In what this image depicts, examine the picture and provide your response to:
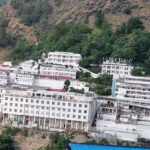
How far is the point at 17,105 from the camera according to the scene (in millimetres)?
37906

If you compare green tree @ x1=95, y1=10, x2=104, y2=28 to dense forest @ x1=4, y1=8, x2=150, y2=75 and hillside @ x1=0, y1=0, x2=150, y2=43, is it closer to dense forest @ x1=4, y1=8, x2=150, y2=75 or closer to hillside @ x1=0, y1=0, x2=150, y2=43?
dense forest @ x1=4, y1=8, x2=150, y2=75

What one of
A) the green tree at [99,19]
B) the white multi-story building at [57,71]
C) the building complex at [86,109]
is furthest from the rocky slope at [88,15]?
the building complex at [86,109]

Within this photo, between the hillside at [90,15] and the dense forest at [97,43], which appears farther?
the hillside at [90,15]

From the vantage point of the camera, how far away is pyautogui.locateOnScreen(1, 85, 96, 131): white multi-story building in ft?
122

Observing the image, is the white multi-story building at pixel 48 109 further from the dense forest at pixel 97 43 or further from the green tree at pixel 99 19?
the green tree at pixel 99 19

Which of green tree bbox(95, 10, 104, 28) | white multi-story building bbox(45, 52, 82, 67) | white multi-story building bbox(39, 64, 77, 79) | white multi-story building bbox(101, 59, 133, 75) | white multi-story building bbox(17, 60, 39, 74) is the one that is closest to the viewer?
white multi-story building bbox(17, 60, 39, 74)

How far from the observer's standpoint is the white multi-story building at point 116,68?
4544 cm

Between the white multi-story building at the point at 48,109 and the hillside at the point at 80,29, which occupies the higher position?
the hillside at the point at 80,29

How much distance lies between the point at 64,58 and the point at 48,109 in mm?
11564

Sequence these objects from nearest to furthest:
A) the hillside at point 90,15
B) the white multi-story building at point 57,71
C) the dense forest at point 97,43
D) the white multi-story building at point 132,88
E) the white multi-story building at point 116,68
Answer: the white multi-story building at point 132,88, the white multi-story building at point 57,71, the white multi-story building at point 116,68, the dense forest at point 97,43, the hillside at point 90,15

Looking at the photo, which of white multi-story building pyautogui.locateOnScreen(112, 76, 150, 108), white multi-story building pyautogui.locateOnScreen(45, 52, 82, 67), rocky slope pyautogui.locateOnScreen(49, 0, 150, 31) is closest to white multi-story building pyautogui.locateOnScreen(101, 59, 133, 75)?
white multi-story building pyautogui.locateOnScreen(45, 52, 82, 67)

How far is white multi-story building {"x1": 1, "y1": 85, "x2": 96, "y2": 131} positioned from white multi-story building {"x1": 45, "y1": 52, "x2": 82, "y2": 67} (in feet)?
33.4

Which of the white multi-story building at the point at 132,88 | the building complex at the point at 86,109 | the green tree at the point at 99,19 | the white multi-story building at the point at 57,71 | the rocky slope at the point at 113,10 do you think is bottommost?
the building complex at the point at 86,109

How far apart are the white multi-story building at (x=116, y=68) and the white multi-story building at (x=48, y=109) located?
26.2ft
